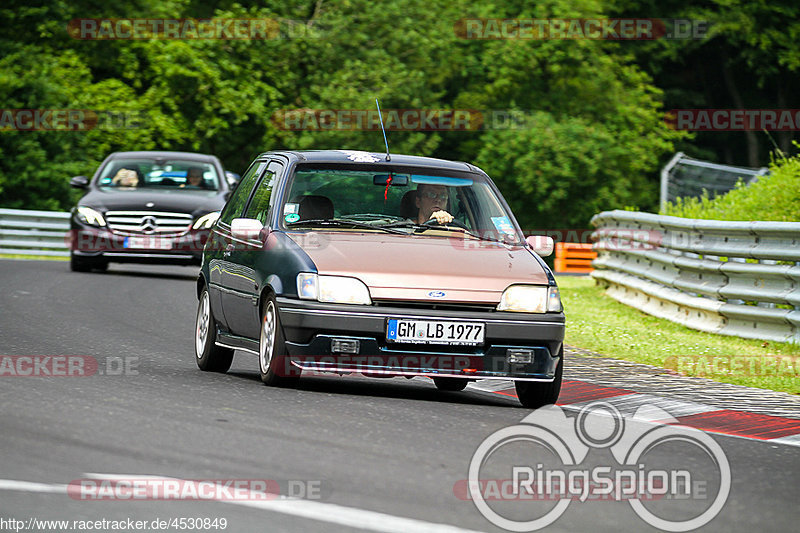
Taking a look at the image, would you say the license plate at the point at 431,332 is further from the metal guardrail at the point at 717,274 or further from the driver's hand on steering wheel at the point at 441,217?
the metal guardrail at the point at 717,274

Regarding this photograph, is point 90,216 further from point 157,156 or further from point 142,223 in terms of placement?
point 157,156

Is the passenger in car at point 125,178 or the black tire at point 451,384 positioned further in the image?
the passenger in car at point 125,178

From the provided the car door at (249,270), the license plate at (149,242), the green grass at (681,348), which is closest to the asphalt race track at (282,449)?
the car door at (249,270)

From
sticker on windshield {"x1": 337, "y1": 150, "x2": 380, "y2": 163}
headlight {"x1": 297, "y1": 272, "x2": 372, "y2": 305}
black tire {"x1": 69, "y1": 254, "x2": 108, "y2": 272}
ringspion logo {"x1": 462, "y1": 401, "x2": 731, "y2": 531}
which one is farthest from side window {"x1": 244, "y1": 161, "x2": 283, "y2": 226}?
black tire {"x1": 69, "y1": 254, "x2": 108, "y2": 272}

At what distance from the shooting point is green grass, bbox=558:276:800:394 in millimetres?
12070

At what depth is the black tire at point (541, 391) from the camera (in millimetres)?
9616

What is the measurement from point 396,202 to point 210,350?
173cm

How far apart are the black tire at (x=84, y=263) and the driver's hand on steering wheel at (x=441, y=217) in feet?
43.1

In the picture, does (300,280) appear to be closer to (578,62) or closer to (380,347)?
(380,347)

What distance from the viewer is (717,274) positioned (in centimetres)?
1567

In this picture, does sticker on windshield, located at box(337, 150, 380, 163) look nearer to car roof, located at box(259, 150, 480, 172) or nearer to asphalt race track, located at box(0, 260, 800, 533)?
car roof, located at box(259, 150, 480, 172)

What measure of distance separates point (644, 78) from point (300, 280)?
4625 cm

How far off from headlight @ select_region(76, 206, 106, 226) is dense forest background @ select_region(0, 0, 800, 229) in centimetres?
1847

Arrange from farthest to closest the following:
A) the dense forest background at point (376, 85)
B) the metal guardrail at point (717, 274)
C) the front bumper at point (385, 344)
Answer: the dense forest background at point (376, 85)
the metal guardrail at point (717, 274)
the front bumper at point (385, 344)
